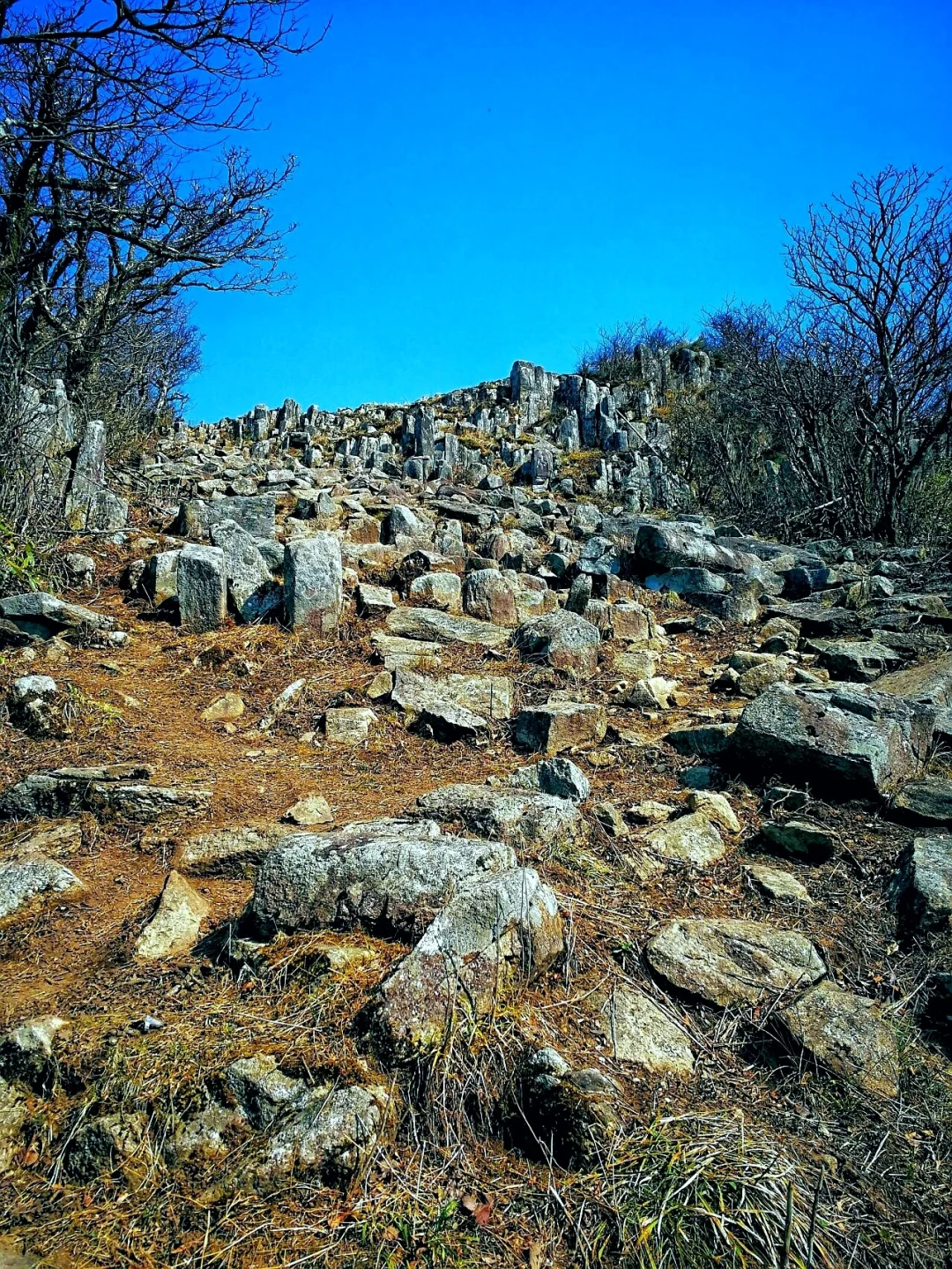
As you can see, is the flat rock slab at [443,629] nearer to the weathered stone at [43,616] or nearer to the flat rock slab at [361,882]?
the weathered stone at [43,616]

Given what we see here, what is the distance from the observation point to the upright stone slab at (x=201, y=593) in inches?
222

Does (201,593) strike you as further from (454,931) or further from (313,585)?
(454,931)

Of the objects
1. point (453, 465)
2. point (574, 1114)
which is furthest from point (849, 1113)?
point (453, 465)

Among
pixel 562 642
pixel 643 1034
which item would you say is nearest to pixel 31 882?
pixel 643 1034

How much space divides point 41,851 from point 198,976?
3.48ft

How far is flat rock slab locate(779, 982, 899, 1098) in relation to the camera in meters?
2.20

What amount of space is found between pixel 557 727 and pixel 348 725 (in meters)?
1.20

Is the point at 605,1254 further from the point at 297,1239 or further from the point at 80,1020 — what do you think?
the point at 80,1020

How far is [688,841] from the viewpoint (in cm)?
335

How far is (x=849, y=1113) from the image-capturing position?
2098 millimetres

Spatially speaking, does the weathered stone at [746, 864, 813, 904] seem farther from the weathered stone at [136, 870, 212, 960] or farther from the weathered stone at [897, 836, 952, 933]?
the weathered stone at [136, 870, 212, 960]

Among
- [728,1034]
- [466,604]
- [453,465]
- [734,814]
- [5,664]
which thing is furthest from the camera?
[453,465]

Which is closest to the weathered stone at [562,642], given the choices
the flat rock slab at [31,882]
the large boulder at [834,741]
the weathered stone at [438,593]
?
the weathered stone at [438,593]

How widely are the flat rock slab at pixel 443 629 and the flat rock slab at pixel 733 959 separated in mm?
3189
